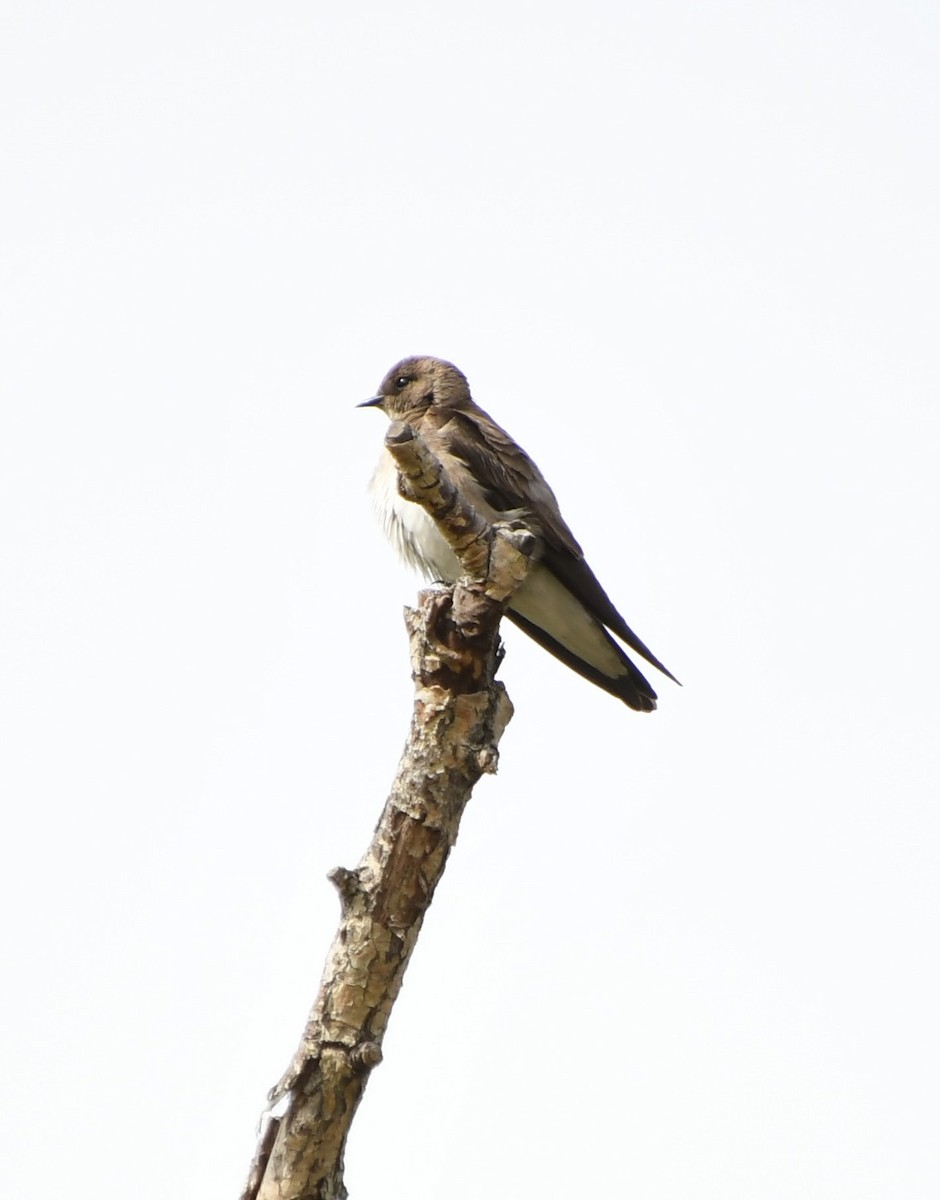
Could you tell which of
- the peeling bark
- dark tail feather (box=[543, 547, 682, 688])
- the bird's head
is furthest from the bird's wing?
the peeling bark

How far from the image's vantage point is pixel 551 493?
9.00m

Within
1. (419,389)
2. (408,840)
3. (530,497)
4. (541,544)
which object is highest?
(419,389)

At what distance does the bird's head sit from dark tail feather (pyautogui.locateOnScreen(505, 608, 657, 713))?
1.52m

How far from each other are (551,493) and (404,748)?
3.97 meters

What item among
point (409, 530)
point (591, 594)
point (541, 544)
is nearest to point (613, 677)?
point (591, 594)

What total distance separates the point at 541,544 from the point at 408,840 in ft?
10.8

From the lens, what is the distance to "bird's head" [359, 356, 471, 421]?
959 centimetres

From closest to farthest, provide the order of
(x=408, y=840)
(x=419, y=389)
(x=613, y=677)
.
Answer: (x=408, y=840) < (x=613, y=677) < (x=419, y=389)

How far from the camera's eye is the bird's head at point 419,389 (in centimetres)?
959

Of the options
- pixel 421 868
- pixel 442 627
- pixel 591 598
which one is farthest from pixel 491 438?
pixel 421 868

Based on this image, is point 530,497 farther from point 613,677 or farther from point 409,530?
point 613,677

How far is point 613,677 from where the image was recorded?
29.8 feet

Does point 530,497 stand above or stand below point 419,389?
below

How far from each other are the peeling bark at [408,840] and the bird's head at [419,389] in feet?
13.7
